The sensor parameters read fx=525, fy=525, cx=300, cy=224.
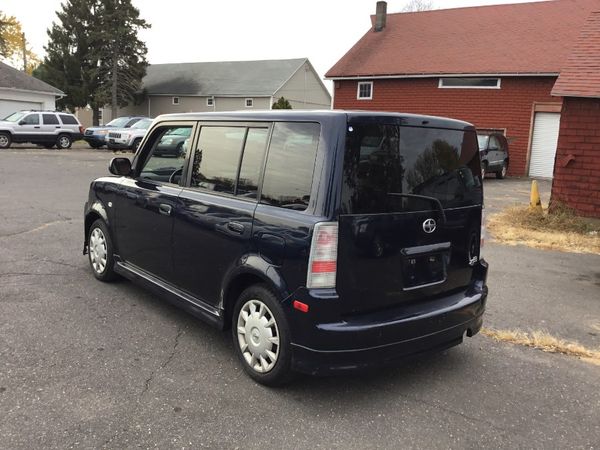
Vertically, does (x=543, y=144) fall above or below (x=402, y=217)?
above

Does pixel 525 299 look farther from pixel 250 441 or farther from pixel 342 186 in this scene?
pixel 250 441

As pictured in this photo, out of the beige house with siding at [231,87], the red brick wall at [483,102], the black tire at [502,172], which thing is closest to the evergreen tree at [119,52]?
the beige house with siding at [231,87]

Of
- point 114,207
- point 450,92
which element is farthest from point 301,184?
point 450,92

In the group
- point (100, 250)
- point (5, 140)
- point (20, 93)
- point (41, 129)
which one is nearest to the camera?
point (100, 250)

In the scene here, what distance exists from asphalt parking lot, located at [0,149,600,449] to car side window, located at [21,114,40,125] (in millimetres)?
22064

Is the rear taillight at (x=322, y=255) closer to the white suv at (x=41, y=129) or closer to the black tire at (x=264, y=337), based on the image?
the black tire at (x=264, y=337)

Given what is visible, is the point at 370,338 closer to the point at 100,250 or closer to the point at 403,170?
the point at 403,170

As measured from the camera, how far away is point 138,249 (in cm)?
479

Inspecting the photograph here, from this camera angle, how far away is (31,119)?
81.2 feet

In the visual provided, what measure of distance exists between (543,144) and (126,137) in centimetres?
1855

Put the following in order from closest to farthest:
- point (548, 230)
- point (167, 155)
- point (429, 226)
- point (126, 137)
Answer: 1. point (429, 226)
2. point (167, 155)
3. point (548, 230)
4. point (126, 137)

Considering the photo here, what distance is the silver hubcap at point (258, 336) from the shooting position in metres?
3.39

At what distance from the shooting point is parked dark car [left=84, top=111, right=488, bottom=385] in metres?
3.10

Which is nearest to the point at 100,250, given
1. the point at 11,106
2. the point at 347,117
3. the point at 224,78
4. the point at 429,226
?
the point at 347,117
